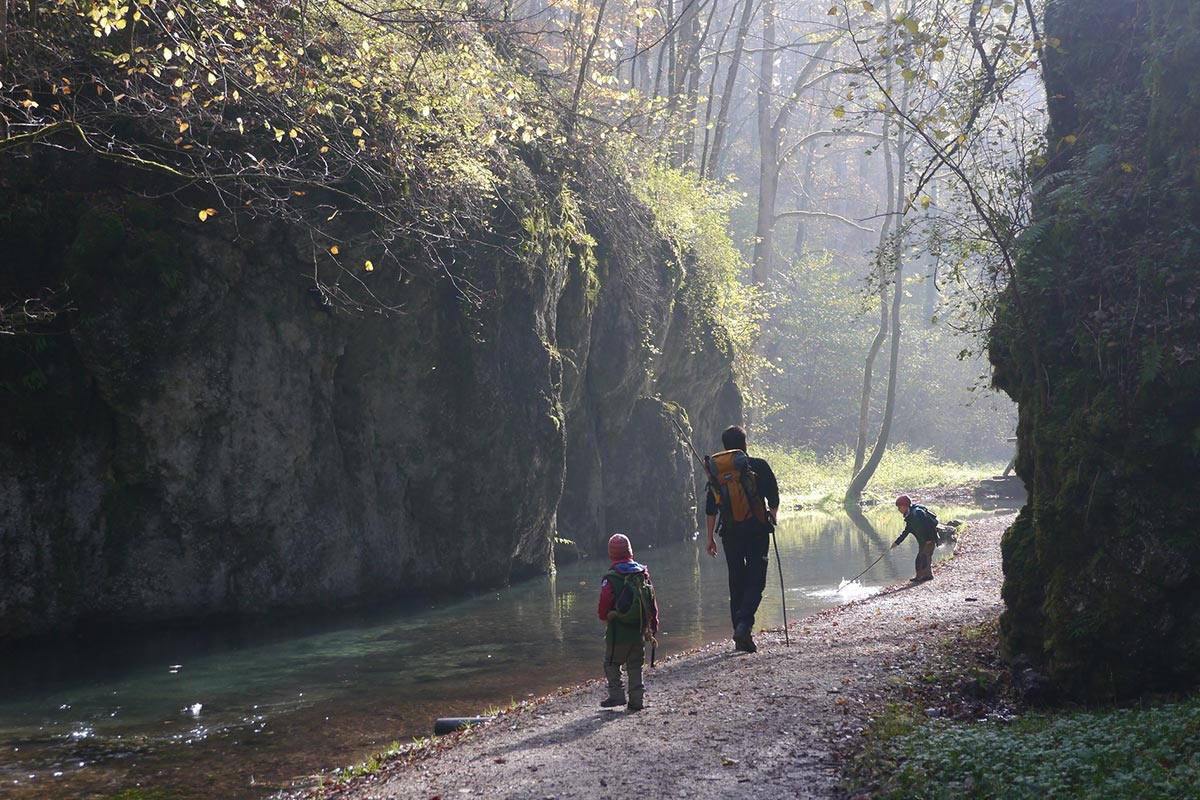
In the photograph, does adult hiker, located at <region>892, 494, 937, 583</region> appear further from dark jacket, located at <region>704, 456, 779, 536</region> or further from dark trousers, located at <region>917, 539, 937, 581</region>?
dark jacket, located at <region>704, 456, 779, 536</region>

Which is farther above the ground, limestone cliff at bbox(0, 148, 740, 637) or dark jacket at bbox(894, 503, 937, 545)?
limestone cliff at bbox(0, 148, 740, 637)

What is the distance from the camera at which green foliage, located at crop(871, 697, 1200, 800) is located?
5.37 meters

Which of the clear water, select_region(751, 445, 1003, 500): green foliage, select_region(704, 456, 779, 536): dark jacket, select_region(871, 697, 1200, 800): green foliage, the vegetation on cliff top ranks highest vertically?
the vegetation on cliff top

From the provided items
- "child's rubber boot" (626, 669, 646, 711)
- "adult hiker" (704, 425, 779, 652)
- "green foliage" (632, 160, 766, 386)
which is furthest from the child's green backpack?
"green foliage" (632, 160, 766, 386)

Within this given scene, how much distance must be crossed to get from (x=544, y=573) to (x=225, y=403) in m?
8.18

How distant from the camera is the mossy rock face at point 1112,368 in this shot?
7418mm

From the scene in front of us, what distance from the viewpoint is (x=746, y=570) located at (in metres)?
10.7

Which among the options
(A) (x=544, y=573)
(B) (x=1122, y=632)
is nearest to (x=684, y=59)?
(A) (x=544, y=573)

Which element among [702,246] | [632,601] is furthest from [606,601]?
[702,246]

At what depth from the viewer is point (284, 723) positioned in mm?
9898

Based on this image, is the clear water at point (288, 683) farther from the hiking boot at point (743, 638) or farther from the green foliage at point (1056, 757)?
the green foliage at point (1056, 757)

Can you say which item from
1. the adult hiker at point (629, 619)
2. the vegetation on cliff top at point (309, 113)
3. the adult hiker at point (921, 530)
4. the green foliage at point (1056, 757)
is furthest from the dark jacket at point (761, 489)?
the vegetation on cliff top at point (309, 113)

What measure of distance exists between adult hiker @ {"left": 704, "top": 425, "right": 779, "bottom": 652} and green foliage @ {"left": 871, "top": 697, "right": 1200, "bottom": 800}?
3745 millimetres

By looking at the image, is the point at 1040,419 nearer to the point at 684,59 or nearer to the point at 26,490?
the point at 26,490
